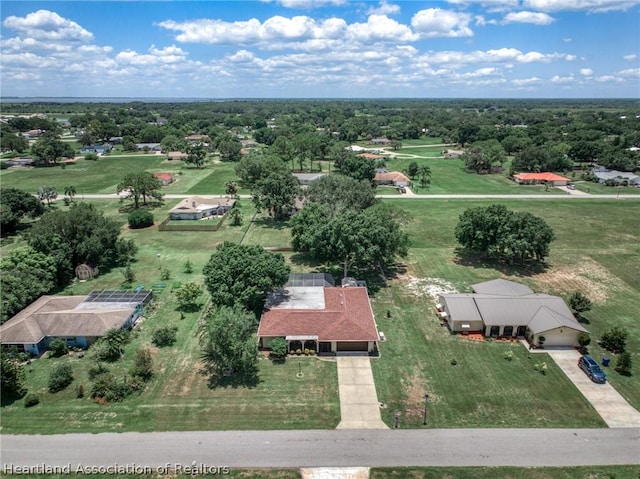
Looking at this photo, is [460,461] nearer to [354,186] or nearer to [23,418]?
[23,418]

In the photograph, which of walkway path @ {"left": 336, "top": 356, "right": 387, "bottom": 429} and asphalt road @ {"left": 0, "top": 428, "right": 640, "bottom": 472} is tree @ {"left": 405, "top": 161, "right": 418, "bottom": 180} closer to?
walkway path @ {"left": 336, "top": 356, "right": 387, "bottom": 429}

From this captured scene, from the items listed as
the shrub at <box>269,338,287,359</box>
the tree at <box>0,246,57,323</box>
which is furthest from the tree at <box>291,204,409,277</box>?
the tree at <box>0,246,57,323</box>

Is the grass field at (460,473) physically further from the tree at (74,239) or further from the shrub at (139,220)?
the shrub at (139,220)

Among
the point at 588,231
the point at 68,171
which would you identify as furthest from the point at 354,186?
the point at 68,171

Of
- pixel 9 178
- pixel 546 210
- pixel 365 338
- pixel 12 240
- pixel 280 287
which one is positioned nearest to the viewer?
pixel 365 338

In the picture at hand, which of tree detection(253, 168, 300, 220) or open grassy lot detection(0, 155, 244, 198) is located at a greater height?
tree detection(253, 168, 300, 220)

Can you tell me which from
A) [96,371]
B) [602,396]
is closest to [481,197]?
[602,396]

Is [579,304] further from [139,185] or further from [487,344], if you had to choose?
[139,185]
